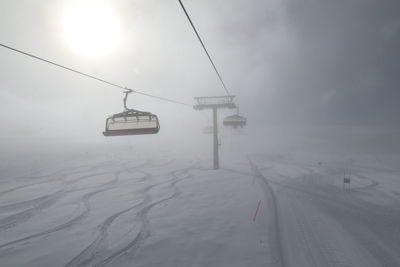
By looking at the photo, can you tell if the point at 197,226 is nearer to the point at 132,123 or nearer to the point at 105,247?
the point at 105,247

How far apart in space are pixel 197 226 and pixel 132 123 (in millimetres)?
8325

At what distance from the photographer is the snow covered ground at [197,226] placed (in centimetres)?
1027

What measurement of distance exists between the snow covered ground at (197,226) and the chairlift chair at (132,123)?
612 centimetres

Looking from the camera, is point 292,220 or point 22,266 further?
point 292,220

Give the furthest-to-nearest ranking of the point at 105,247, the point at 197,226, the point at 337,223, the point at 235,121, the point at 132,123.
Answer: the point at 235,121, the point at 337,223, the point at 197,226, the point at 105,247, the point at 132,123

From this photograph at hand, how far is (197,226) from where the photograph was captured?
1376cm

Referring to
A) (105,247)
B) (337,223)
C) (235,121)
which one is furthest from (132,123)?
(235,121)

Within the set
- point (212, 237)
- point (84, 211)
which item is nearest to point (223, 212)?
point (212, 237)

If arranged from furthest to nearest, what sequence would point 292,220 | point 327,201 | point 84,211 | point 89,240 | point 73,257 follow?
point 327,201 < point 84,211 < point 292,220 < point 89,240 < point 73,257

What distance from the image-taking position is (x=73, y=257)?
33.4 feet

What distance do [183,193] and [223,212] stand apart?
7129 millimetres

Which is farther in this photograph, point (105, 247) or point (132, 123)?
point (105, 247)

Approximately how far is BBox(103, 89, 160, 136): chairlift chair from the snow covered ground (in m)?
6.12

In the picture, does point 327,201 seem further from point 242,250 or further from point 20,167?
point 20,167
